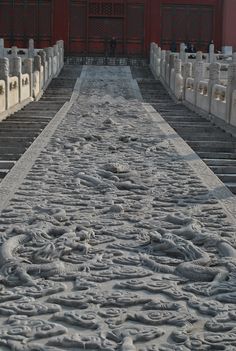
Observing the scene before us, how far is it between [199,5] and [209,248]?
105 ft

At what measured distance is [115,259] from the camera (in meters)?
4.96

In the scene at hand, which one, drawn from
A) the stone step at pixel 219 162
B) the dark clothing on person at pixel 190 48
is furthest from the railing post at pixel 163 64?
the stone step at pixel 219 162

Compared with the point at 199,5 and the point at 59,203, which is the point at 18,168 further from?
the point at 199,5

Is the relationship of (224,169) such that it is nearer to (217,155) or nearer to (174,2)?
(217,155)

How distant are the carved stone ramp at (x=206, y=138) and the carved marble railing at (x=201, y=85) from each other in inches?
13.2

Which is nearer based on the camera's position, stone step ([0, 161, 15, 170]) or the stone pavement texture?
the stone pavement texture

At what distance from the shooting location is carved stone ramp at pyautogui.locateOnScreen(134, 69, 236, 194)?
9461 millimetres

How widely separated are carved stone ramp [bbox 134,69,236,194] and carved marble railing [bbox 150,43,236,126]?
33cm

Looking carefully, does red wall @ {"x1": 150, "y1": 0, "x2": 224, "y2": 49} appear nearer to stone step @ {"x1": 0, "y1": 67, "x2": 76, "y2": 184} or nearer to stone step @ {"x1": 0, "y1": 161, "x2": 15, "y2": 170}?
stone step @ {"x1": 0, "y1": 67, "x2": 76, "y2": 184}

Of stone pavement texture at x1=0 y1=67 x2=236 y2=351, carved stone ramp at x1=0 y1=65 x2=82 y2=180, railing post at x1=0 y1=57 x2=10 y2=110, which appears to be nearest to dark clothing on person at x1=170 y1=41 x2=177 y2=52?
carved stone ramp at x1=0 y1=65 x2=82 y2=180

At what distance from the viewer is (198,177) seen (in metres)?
8.07

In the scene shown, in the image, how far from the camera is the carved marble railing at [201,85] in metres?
13.8

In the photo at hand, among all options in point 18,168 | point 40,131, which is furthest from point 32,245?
point 40,131

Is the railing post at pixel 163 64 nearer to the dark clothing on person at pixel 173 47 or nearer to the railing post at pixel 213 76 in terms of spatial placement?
the dark clothing on person at pixel 173 47
